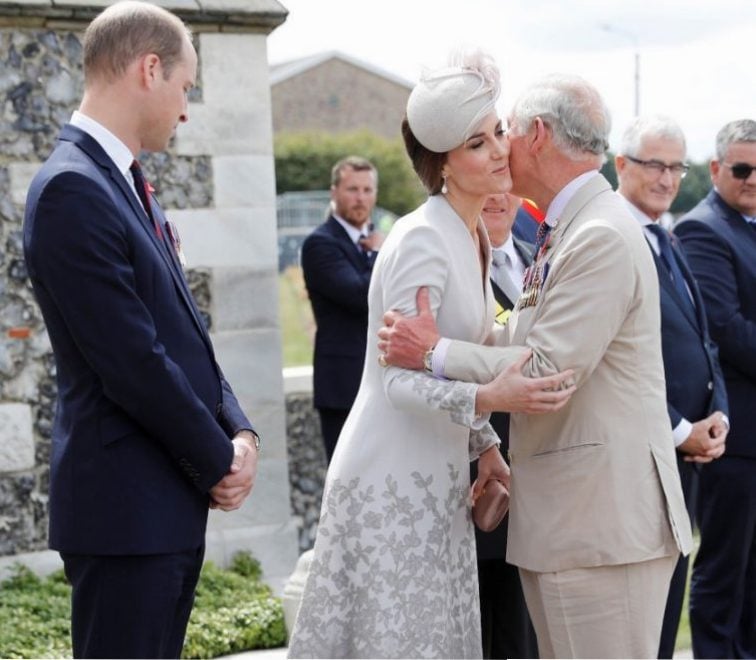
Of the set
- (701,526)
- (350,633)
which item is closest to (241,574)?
(701,526)

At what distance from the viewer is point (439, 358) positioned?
297 centimetres

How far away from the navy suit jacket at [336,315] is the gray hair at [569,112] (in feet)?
10.8

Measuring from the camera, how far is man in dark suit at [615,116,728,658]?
438cm

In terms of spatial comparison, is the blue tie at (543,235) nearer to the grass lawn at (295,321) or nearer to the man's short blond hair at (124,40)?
the man's short blond hair at (124,40)

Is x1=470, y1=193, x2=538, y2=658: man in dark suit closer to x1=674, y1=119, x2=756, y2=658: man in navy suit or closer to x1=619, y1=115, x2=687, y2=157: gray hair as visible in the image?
x1=619, y1=115, x2=687, y2=157: gray hair

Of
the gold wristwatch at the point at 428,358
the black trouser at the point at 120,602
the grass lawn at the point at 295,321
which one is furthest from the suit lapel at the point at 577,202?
the grass lawn at the point at 295,321

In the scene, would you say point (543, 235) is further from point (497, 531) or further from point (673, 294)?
point (673, 294)

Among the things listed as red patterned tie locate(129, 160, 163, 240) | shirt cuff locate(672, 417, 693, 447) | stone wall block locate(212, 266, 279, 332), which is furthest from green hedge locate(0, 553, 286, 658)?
red patterned tie locate(129, 160, 163, 240)

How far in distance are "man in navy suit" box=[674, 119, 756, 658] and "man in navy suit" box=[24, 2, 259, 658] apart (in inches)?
105

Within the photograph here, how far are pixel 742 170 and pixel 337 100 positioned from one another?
5756cm

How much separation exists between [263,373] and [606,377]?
3435 mm

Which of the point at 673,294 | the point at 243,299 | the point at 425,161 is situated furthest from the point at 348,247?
the point at 425,161

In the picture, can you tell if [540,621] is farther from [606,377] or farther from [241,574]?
[241,574]

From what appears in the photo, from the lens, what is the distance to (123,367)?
8.95 ft
